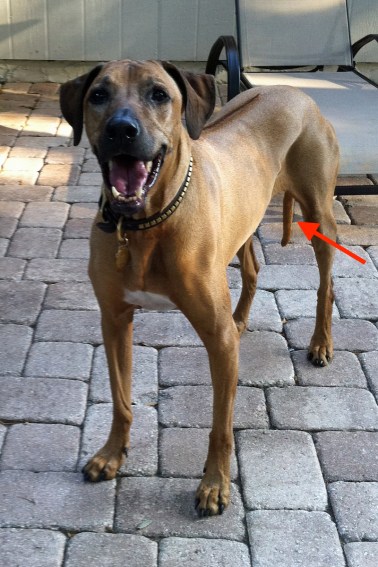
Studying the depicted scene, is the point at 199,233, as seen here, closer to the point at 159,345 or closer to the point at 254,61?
the point at 159,345

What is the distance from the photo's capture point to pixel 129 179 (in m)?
2.43

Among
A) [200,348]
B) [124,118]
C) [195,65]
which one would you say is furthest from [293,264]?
[195,65]

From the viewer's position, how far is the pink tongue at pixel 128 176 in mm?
2408

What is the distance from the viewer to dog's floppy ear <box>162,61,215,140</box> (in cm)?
265

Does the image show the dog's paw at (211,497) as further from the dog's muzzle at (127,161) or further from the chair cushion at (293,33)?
the chair cushion at (293,33)

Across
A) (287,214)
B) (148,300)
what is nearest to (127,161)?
(148,300)

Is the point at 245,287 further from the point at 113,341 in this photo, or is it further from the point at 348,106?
the point at 348,106

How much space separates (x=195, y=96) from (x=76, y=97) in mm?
386

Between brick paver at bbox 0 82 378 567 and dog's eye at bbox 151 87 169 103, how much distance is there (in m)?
1.28

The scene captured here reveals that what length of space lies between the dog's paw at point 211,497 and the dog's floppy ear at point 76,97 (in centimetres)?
126

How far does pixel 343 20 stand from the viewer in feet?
19.9

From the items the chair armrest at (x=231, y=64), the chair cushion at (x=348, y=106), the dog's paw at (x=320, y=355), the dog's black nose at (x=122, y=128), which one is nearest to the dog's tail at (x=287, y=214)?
the chair cushion at (x=348, y=106)

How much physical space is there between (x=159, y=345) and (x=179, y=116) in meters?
1.37

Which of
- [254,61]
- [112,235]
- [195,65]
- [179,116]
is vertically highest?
[179,116]
